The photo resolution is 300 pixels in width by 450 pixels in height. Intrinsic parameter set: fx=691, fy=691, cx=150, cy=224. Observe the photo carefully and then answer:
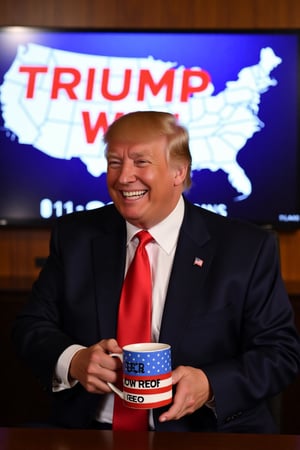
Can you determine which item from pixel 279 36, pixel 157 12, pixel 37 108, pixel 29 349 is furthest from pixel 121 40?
pixel 29 349

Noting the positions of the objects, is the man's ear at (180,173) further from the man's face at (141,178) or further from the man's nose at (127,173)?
the man's nose at (127,173)

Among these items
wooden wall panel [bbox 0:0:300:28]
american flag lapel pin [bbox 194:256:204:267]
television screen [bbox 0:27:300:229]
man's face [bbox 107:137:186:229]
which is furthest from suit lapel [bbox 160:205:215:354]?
wooden wall panel [bbox 0:0:300:28]

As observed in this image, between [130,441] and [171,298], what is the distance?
551mm

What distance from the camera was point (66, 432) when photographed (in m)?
1.31

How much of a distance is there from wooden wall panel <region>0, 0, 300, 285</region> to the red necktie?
70.0 inches

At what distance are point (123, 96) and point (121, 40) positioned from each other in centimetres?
27

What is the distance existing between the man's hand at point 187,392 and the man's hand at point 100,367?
133mm

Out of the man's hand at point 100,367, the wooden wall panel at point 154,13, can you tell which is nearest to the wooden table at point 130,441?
the man's hand at point 100,367

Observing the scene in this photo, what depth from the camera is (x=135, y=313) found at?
5.78ft

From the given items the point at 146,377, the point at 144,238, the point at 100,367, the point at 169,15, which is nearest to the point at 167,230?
the point at 144,238

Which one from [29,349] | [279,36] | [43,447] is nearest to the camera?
[43,447]

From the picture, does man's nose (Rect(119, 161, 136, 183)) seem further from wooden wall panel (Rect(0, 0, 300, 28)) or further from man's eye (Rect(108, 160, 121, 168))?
wooden wall panel (Rect(0, 0, 300, 28))

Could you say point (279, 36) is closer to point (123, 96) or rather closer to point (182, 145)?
point (123, 96)

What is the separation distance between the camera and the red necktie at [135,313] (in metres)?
1.68
